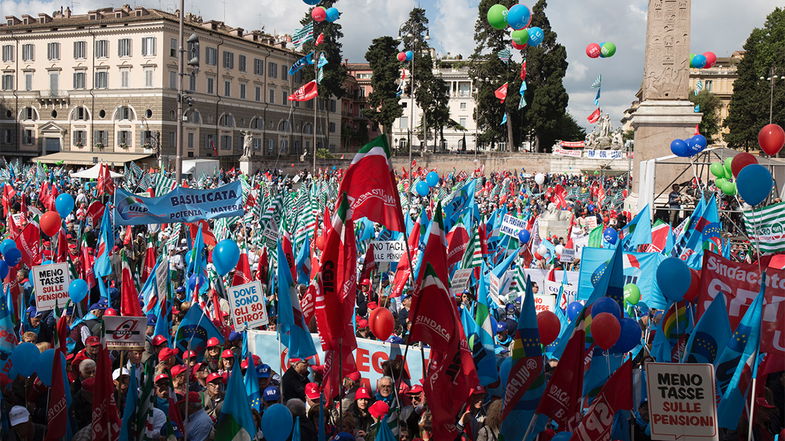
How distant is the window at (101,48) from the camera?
56.0m

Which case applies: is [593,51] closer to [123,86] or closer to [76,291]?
[76,291]

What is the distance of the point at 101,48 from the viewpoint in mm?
56219

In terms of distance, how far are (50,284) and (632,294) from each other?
6.69 m

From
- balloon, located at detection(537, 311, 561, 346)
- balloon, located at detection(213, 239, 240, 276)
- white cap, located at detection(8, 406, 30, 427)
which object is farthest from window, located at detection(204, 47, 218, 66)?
white cap, located at detection(8, 406, 30, 427)

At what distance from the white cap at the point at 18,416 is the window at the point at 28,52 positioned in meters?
59.9

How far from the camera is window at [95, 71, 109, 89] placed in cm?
5628

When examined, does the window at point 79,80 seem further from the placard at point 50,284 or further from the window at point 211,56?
the placard at point 50,284

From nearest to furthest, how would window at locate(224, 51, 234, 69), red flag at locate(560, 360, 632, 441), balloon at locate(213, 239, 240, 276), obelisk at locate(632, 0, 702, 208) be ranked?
1. red flag at locate(560, 360, 632, 441)
2. balloon at locate(213, 239, 240, 276)
3. obelisk at locate(632, 0, 702, 208)
4. window at locate(224, 51, 234, 69)

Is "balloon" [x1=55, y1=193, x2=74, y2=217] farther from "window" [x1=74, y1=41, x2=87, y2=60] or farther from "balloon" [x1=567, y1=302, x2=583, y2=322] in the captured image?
"window" [x1=74, y1=41, x2=87, y2=60]

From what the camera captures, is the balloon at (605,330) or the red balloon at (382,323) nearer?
the balloon at (605,330)

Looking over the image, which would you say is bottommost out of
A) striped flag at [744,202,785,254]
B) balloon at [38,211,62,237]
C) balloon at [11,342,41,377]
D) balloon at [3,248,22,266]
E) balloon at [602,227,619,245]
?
balloon at [11,342,41,377]

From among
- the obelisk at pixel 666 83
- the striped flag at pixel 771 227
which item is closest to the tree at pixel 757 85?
the obelisk at pixel 666 83

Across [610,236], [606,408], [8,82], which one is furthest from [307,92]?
[8,82]

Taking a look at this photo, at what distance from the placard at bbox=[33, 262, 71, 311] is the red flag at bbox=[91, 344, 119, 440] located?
12.2ft
